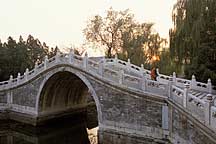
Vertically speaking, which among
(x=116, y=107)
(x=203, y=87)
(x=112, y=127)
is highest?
(x=203, y=87)

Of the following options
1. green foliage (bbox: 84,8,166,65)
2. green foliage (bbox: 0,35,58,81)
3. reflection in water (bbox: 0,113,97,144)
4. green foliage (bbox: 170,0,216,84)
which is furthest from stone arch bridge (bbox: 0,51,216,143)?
green foliage (bbox: 84,8,166,65)

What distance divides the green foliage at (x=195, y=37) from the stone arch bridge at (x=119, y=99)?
114cm

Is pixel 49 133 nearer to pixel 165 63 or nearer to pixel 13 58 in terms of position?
pixel 165 63

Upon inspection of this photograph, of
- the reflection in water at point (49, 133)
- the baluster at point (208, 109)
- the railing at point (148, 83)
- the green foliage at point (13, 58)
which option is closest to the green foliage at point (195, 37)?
the railing at point (148, 83)

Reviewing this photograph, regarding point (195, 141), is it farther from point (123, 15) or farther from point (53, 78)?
point (123, 15)

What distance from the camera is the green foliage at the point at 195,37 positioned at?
1412 centimetres

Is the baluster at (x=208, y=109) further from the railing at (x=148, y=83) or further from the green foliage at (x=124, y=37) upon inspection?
the green foliage at (x=124, y=37)

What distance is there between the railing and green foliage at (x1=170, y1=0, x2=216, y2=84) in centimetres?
113

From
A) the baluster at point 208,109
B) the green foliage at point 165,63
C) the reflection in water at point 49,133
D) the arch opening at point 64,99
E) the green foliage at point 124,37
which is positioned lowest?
the reflection in water at point 49,133

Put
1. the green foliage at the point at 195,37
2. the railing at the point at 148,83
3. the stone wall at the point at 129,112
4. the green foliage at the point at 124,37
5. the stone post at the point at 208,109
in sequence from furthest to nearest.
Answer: the green foliage at the point at 124,37 < the green foliage at the point at 195,37 < the stone wall at the point at 129,112 < the railing at the point at 148,83 < the stone post at the point at 208,109

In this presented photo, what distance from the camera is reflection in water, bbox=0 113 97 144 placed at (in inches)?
605

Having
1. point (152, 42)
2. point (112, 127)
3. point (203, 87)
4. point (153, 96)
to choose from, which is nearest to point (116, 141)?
point (112, 127)

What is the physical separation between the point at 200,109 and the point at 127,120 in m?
5.30

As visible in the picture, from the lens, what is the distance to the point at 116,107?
45.0 feet
